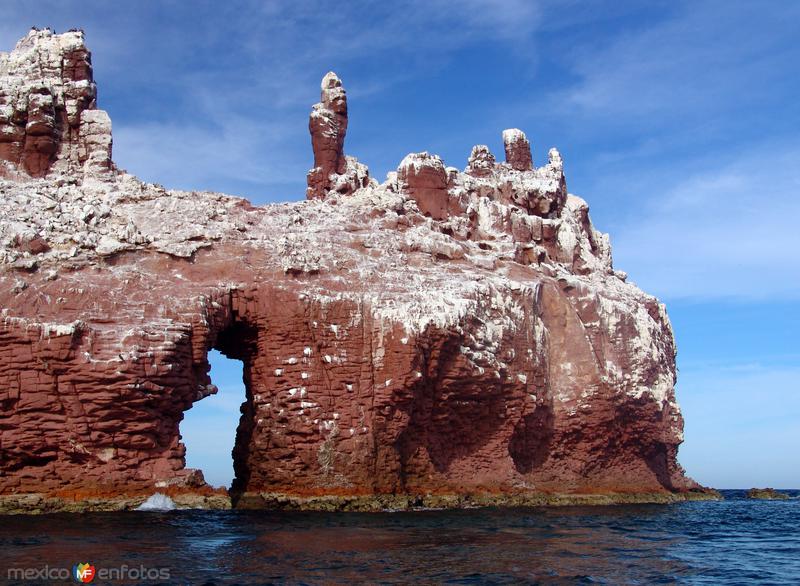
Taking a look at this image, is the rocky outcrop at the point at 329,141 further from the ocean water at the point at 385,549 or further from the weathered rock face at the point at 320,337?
the ocean water at the point at 385,549

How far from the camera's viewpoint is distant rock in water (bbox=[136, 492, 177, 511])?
27.0 metres

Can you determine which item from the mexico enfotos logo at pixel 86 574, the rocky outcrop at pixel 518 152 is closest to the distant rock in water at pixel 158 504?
the mexico enfotos logo at pixel 86 574

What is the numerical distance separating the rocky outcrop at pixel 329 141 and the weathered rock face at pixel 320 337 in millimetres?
149

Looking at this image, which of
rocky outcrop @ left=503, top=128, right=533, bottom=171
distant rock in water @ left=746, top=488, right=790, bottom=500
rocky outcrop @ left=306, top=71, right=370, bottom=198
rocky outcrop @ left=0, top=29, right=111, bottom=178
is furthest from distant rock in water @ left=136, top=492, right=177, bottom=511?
distant rock in water @ left=746, top=488, right=790, bottom=500

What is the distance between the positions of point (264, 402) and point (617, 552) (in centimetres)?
1520

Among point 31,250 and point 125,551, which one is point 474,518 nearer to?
point 125,551

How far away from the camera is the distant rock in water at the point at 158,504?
88.4 ft

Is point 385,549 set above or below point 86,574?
above

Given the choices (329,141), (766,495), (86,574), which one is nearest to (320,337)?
(329,141)

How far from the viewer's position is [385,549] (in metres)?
20.2

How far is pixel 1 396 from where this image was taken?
2644 cm

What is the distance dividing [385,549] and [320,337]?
1300cm

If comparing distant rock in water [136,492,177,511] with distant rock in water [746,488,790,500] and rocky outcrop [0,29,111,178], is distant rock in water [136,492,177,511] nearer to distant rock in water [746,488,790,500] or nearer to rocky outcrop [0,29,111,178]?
rocky outcrop [0,29,111,178]

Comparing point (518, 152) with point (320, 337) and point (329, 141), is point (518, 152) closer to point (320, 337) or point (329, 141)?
point (329, 141)
